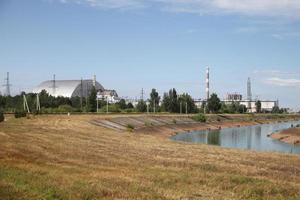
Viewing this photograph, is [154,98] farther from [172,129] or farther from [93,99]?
[172,129]

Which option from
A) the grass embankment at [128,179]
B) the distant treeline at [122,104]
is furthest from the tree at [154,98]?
the grass embankment at [128,179]

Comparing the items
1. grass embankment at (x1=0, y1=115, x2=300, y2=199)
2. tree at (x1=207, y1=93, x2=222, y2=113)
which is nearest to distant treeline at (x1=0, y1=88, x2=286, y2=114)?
tree at (x1=207, y1=93, x2=222, y2=113)

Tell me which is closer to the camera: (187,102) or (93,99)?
(93,99)

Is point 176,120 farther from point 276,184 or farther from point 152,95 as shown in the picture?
point 276,184

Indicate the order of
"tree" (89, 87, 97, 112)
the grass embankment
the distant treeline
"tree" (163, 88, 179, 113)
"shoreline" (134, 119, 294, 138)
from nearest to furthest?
1. the grass embankment
2. "shoreline" (134, 119, 294, 138)
3. the distant treeline
4. "tree" (89, 87, 97, 112)
5. "tree" (163, 88, 179, 113)

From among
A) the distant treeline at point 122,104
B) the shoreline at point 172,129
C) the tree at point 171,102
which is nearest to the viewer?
the shoreline at point 172,129

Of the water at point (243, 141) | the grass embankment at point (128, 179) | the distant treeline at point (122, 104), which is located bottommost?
the water at point (243, 141)

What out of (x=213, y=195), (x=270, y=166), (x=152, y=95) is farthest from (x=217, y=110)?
(x=213, y=195)

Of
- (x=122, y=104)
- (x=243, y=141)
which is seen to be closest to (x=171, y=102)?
(x=122, y=104)

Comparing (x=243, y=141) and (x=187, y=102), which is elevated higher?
(x=187, y=102)

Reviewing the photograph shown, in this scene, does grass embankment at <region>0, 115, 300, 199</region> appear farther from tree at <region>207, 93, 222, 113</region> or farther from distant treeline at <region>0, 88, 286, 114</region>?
tree at <region>207, 93, 222, 113</region>

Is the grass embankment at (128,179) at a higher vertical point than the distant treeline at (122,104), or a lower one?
lower

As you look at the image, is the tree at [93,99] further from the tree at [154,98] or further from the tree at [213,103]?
the tree at [213,103]

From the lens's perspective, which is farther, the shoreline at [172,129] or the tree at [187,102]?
the tree at [187,102]
